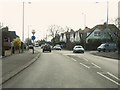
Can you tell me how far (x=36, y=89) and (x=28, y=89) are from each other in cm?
29

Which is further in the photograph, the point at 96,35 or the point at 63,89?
the point at 96,35

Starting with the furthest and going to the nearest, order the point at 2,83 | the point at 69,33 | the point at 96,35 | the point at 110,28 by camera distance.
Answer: the point at 69,33 → the point at 96,35 → the point at 110,28 → the point at 2,83

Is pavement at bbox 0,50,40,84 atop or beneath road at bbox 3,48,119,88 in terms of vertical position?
atop

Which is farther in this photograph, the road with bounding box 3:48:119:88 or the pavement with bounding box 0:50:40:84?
the pavement with bounding box 0:50:40:84

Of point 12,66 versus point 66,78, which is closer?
point 66,78

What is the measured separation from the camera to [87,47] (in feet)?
260

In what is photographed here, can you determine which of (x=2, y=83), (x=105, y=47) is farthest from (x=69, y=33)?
(x=2, y=83)

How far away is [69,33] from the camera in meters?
158

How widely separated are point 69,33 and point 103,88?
146 meters

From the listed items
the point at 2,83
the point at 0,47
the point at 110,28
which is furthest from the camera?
the point at 110,28

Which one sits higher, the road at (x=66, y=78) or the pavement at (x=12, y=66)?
the pavement at (x=12, y=66)

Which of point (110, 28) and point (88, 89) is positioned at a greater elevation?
point (110, 28)

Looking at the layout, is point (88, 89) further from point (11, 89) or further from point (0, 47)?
point (0, 47)

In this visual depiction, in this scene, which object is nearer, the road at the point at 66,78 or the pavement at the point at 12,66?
the road at the point at 66,78
